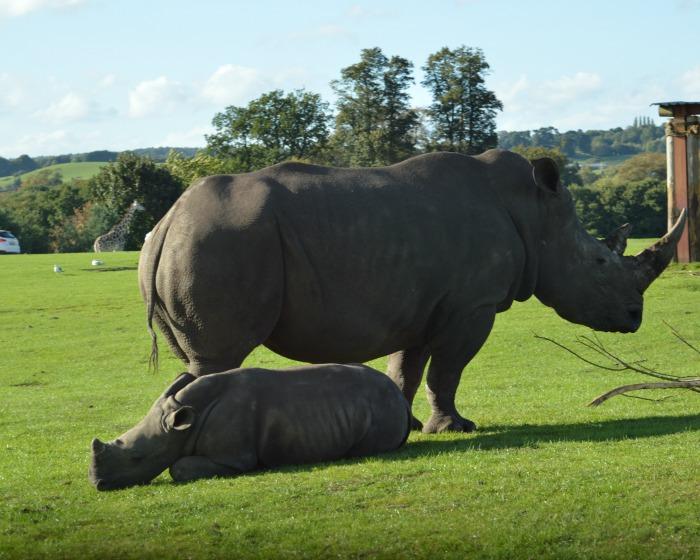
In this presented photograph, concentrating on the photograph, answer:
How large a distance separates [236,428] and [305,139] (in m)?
79.0

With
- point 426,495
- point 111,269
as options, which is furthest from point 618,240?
point 111,269

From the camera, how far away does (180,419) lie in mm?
9570

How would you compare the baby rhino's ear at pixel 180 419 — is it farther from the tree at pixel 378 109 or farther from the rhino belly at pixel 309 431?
the tree at pixel 378 109

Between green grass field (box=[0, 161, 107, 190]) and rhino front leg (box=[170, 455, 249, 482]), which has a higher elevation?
green grass field (box=[0, 161, 107, 190])

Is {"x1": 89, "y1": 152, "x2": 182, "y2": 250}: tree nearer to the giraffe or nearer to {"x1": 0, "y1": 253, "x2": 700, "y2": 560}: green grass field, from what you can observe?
the giraffe

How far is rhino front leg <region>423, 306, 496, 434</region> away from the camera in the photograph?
11.8 m

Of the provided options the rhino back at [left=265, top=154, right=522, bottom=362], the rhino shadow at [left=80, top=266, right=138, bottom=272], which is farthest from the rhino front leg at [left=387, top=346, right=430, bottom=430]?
the rhino shadow at [left=80, top=266, right=138, bottom=272]

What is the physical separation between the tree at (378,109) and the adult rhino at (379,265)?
2455 inches

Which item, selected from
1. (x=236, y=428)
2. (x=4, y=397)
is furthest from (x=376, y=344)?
(x=4, y=397)

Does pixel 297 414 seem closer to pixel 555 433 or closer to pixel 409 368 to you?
pixel 555 433

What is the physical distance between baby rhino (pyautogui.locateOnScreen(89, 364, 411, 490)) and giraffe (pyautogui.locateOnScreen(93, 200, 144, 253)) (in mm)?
54417

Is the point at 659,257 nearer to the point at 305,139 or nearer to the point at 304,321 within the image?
the point at 304,321

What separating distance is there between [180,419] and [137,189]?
6274cm

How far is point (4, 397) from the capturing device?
59.4 ft
